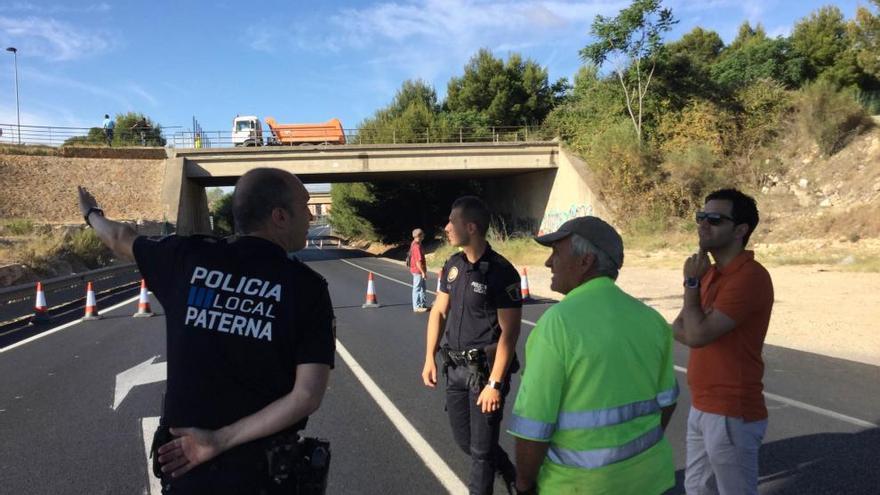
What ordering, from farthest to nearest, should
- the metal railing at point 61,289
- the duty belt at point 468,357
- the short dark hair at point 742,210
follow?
the metal railing at point 61,289 → the duty belt at point 468,357 → the short dark hair at point 742,210

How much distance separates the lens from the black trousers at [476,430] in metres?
3.39

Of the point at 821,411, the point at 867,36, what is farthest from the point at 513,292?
the point at 867,36

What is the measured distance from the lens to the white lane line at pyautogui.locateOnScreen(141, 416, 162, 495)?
4.27m

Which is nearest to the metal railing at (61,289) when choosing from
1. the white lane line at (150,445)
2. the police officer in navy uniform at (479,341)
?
the white lane line at (150,445)

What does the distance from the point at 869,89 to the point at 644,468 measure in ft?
177

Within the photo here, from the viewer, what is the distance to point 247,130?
40.2 m

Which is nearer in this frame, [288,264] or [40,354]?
[288,264]

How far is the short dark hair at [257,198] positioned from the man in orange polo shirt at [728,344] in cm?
195

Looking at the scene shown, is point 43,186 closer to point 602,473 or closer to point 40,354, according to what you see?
point 40,354

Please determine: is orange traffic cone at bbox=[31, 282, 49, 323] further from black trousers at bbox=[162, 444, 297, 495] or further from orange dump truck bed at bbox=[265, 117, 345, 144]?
orange dump truck bed at bbox=[265, 117, 345, 144]

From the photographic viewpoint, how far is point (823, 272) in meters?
17.3

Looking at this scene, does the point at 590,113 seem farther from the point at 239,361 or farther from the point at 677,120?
the point at 239,361

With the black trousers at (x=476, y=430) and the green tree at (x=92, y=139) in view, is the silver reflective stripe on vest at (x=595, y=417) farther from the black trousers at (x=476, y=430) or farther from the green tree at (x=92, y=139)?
the green tree at (x=92, y=139)

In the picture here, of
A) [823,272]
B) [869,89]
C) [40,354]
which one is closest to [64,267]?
[40,354]
